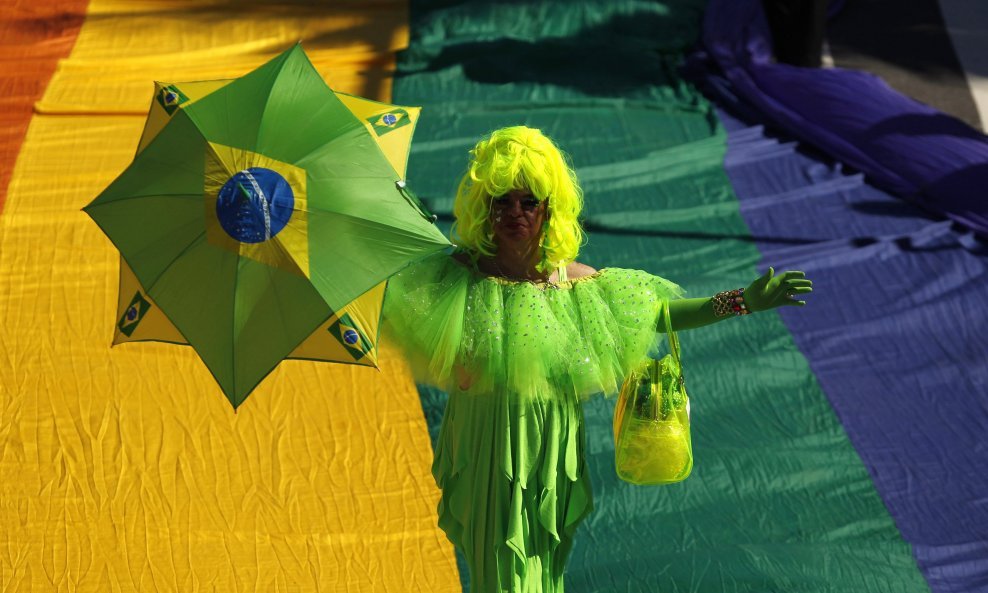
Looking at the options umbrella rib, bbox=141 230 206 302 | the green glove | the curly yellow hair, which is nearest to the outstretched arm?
the green glove

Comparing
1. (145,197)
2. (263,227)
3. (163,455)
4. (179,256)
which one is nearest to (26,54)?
(163,455)

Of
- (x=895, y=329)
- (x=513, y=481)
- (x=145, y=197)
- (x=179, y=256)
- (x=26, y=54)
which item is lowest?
(x=895, y=329)

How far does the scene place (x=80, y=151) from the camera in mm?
5941

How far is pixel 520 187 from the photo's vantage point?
10.0 feet

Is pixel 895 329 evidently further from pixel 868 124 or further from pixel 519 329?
pixel 519 329

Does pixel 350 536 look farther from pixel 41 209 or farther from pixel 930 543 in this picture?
pixel 41 209

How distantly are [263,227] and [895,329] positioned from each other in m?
3.31

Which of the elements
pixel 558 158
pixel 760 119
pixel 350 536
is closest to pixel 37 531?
pixel 350 536

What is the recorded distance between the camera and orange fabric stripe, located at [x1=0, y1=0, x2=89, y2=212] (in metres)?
6.01

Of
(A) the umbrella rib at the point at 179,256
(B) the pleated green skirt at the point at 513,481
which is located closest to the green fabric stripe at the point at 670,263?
(B) the pleated green skirt at the point at 513,481

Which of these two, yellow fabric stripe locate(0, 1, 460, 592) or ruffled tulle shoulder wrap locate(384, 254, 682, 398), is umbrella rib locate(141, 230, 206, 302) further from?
yellow fabric stripe locate(0, 1, 460, 592)

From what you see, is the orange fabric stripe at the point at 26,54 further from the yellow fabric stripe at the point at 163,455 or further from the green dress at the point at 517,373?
the green dress at the point at 517,373

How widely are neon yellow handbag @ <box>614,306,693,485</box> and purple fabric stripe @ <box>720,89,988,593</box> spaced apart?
4.69 ft

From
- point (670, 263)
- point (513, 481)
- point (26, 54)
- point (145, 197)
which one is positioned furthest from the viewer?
point (26, 54)
